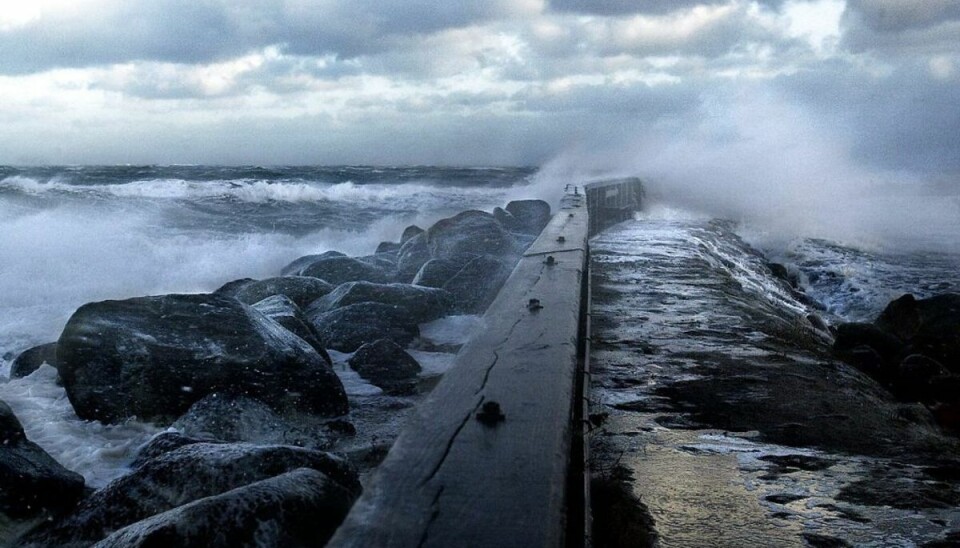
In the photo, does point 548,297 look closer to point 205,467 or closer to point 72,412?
point 205,467

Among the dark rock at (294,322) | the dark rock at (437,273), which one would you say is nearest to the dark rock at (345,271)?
the dark rock at (437,273)

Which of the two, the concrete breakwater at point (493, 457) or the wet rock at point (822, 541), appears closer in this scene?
the concrete breakwater at point (493, 457)

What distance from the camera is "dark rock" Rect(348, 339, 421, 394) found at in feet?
14.3

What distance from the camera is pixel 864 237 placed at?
1445cm

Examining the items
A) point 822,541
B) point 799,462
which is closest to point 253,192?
point 799,462

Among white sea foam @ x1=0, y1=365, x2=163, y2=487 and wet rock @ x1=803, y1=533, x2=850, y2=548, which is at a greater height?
wet rock @ x1=803, y1=533, x2=850, y2=548

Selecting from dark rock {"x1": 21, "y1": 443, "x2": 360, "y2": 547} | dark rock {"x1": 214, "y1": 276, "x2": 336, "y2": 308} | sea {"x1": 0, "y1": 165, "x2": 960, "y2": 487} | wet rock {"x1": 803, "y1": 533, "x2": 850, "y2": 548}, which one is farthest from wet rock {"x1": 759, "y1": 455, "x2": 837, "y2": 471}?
dark rock {"x1": 214, "y1": 276, "x2": 336, "y2": 308}

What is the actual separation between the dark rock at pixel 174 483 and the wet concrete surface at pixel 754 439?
37.6 inches

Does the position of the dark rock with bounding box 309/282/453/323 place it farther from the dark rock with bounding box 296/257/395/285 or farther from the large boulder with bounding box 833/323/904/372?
the large boulder with bounding box 833/323/904/372

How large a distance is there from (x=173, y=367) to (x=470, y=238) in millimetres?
4866

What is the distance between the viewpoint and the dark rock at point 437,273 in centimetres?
684

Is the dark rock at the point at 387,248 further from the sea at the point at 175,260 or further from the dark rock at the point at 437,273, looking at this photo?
the dark rock at the point at 437,273

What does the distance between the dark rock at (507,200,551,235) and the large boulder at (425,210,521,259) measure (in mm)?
2009

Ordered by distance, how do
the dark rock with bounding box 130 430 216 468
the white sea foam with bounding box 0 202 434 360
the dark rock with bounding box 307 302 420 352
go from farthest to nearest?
the white sea foam with bounding box 0 202 434 360, the dark rock with bounding box 307 302 420 352, the dark rock with bounding box 130 430 216 468
